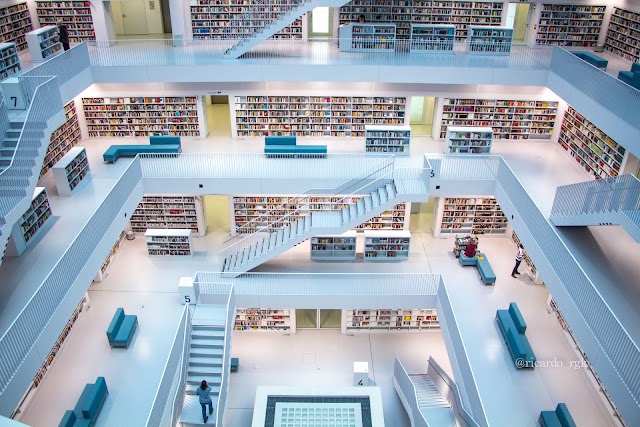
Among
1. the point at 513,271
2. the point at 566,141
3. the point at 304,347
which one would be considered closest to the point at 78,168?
the point at 304,347

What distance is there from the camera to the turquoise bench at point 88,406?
8.94m

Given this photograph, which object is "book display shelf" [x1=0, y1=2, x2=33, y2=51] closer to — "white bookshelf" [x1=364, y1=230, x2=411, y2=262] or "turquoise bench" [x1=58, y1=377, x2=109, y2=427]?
"turquoise bench" [x1=58, y1=377, x2=109, y2=427]

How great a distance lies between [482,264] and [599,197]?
4.16 metres

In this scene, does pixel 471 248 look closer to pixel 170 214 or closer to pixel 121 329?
pixel 170 214

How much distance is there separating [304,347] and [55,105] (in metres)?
8.28

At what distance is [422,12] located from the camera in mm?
15320

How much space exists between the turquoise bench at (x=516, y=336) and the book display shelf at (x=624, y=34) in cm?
805

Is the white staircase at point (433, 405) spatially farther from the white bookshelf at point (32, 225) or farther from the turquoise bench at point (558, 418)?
the white bookshelf at point (32, 225)

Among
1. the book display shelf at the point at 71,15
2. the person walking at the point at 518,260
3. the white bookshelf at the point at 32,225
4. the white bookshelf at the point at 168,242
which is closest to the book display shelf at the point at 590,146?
the person walking at the point at 518,260

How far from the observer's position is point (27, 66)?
1348cm

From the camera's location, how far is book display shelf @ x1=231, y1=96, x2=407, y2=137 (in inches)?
582

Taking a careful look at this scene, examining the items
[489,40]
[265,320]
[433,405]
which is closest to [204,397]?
[265,320]

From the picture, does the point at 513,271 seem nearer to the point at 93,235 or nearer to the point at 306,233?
the point at 306,233

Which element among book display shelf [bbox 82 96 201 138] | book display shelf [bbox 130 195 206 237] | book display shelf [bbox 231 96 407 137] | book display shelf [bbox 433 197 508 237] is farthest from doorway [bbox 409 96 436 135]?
book display shelf [bbox 130 195 206 237]
